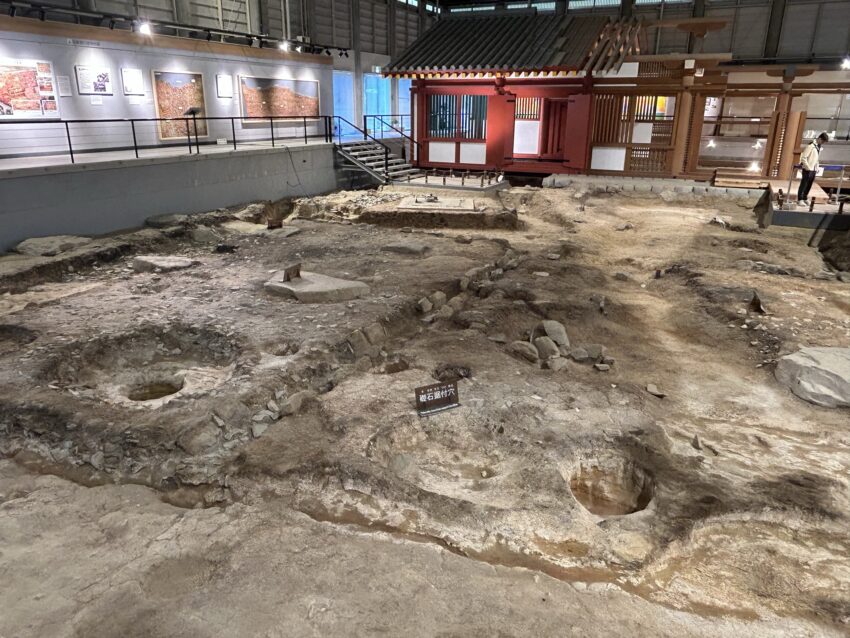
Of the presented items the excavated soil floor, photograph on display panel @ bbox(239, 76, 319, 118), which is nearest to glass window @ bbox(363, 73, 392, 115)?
photograph on display panel @ bbox(239, 76, 319, 118)

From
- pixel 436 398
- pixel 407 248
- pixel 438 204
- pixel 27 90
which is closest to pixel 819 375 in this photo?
pixel 436 398

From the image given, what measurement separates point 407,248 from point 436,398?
6377 mm

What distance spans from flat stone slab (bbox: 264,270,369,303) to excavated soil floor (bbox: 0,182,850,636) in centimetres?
24

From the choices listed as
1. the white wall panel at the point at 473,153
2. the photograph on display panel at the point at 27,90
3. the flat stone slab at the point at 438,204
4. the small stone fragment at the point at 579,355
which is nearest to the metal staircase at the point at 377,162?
the white wall panel at the point at 473,153

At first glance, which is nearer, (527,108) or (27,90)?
(27,90)

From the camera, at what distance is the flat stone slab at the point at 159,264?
1066 cm

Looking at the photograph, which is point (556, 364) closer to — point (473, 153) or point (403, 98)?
point (473, 153)

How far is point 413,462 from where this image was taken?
5402mm

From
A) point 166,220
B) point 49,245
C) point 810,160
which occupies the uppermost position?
point 810,160

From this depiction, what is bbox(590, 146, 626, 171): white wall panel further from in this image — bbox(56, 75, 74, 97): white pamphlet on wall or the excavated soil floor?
bbox(56, 75, 74, 97): white pamphlet on wall

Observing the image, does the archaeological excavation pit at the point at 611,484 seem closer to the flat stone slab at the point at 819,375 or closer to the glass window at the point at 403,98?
the flat stone slab at the point at 819,375

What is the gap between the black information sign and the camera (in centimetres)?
583

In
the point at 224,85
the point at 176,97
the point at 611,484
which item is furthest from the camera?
the point at 224,85

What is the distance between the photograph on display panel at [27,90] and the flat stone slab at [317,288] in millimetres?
8325
